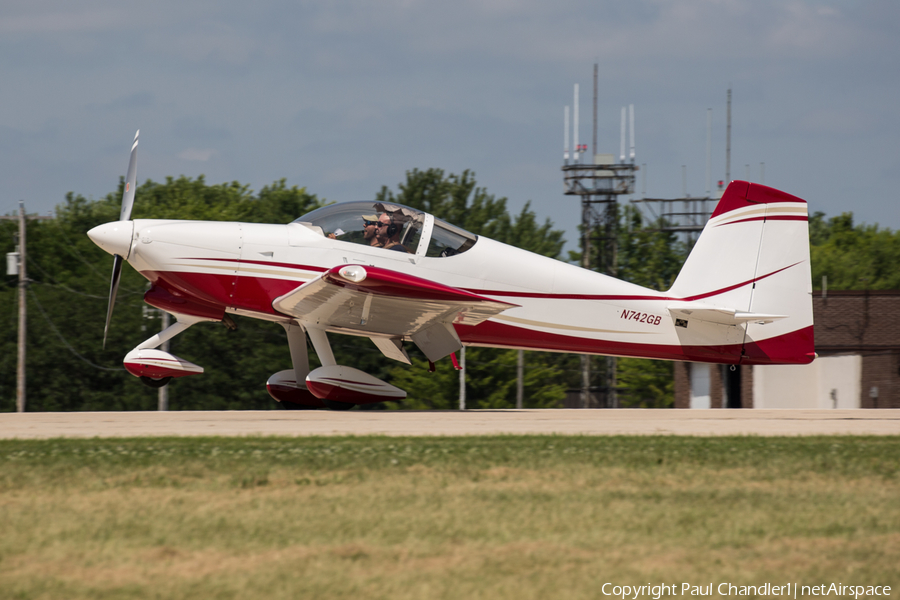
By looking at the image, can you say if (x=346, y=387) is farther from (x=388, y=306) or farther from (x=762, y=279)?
(x=762, y=279)

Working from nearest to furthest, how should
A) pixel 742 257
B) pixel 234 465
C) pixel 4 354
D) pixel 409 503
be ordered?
1. pixel 409 503
2. pixel 234 465
3. pixel 742 257
4. pixel 4 354

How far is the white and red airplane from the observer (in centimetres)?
1172

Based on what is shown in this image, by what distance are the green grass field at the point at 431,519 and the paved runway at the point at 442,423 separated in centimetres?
153

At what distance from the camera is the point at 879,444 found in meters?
8.29

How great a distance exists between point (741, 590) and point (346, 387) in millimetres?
8312

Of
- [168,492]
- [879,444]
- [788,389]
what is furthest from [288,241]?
[788,389]

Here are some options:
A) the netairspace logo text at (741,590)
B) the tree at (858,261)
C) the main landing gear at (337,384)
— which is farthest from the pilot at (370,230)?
the tree at (858,261)

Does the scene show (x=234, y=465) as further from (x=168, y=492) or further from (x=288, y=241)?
(x=288, y=241)

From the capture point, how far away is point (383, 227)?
1182 cm

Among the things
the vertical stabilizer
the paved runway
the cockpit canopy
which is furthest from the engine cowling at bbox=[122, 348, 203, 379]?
the vertical stabilizer

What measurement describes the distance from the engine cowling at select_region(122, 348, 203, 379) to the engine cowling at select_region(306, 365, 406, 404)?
1.56 metres

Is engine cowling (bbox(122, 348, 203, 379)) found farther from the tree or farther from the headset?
the tree

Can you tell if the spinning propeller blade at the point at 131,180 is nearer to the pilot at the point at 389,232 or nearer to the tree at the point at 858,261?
the pilot at the point at 389,232

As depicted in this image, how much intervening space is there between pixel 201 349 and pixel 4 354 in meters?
8.85
